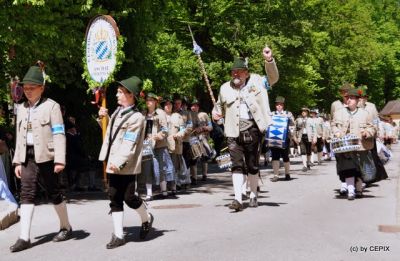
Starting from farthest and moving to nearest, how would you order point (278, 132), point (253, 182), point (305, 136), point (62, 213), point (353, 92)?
point (305, 136), point (278, 132), point (353, 92), point (253, 182), point (62, 213)

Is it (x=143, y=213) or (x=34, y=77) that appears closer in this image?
(x=34, y=77)

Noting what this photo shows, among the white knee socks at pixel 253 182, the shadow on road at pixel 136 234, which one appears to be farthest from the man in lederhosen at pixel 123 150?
the white knee socks at pixel 253 182

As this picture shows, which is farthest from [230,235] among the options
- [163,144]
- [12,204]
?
[163,144]

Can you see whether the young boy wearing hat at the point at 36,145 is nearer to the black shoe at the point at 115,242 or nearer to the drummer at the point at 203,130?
the black shoe at the point at 115,242

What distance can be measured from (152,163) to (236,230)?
436 cm

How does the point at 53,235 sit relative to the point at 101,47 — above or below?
below

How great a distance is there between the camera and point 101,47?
1133 centimetres

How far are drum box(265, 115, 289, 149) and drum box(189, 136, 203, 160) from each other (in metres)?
1.69

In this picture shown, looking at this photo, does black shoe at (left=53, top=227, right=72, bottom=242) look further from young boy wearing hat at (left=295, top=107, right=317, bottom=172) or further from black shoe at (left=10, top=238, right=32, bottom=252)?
young boy wearing hat at (left=295, top=107, right=317, bottom=172)

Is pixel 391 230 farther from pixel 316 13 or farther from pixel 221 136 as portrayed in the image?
pixel 316 13

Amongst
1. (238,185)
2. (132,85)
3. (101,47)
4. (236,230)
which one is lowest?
(236,230)

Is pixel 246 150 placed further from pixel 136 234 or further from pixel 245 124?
pixel 136 234

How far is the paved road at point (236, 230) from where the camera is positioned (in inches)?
259

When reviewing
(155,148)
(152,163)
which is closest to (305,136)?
(155,148)
